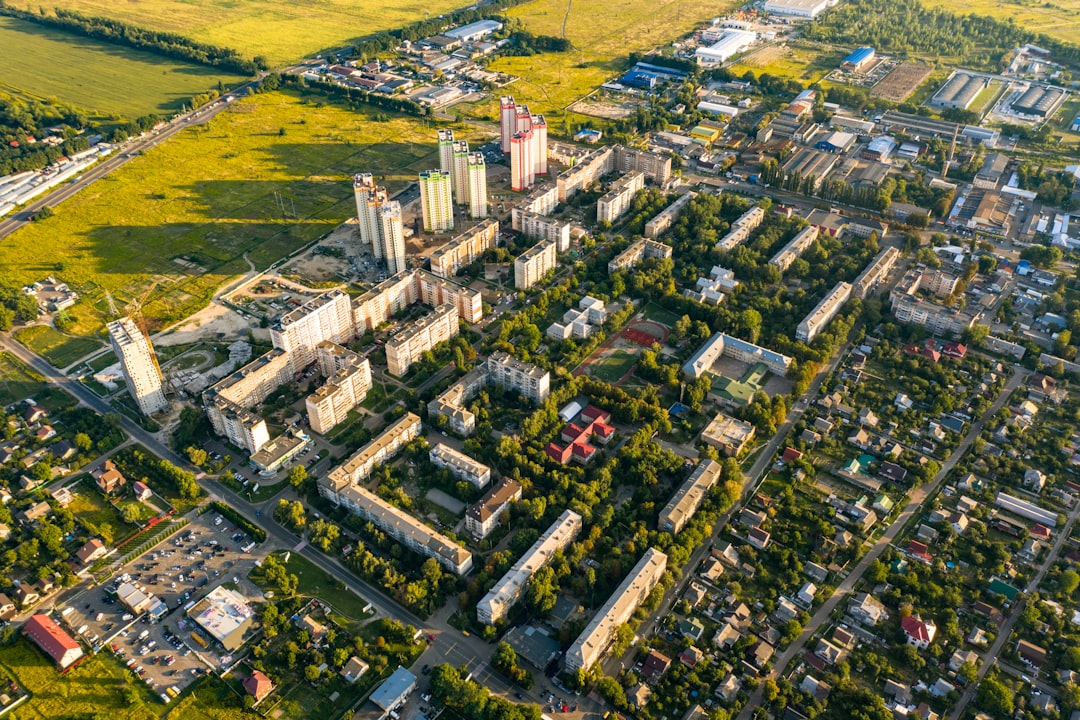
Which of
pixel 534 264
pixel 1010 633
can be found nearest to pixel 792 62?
pixel 534 264

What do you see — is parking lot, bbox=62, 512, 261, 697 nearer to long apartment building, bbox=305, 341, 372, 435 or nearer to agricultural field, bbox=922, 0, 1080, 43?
long apartment building, bbox=305, 341, 372, 435

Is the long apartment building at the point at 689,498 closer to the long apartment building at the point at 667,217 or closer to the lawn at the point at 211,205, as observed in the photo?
the long apartment building at the point at 667,217

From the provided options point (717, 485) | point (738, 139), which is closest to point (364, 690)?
point (717, 485)

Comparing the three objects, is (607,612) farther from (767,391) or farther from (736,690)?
(767,391)

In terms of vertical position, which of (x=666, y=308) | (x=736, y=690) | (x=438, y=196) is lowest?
(x=736, y=690)

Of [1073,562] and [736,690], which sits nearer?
[736,690]

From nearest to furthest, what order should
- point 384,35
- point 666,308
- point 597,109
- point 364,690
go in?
point 364,690 → point 666,308 → point 597,109 → point 384,35

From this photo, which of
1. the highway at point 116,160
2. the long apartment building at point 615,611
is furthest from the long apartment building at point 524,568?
the highway at point 116,160

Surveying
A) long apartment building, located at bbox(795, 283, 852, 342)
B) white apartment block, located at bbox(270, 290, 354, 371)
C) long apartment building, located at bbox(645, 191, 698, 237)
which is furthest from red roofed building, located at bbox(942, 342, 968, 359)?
white apartment block, located at bbox(270, 290, 354, 371)
